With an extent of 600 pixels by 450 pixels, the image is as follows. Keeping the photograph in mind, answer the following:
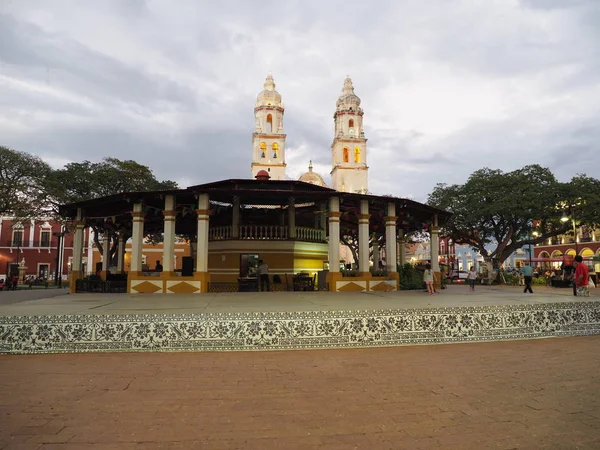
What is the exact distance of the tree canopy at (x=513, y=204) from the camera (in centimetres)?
2892

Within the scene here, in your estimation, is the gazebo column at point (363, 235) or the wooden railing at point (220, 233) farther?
the wooden railing at point (220, 233)

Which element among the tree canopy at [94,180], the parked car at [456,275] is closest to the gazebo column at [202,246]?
the tree canopy at [94,180]

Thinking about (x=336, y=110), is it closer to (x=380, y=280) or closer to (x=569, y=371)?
(x=380, y=280)

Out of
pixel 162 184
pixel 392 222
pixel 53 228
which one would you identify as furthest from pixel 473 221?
pixel 53 228

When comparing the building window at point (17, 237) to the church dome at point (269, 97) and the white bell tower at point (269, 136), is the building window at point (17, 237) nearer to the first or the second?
the white bell tower at point (269, 136)

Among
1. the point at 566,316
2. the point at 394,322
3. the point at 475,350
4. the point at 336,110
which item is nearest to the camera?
the point at 475,350

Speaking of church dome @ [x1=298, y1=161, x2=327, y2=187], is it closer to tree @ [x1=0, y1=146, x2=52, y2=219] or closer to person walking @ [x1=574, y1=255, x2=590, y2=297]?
tree @ [x1=0, y1=146, x2=52, y2=219]

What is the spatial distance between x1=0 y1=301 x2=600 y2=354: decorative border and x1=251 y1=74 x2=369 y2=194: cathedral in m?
52.0

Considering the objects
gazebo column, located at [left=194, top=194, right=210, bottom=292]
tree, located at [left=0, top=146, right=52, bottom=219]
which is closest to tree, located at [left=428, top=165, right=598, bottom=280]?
gazebo column, located at [left=194, top=194, right=210, bottom=292]

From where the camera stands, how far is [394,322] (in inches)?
324

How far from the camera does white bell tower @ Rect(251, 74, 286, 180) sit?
201 ft

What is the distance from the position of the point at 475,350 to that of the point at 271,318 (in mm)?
4112

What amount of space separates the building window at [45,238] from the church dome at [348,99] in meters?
45.5

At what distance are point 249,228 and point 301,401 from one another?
14.0 m
